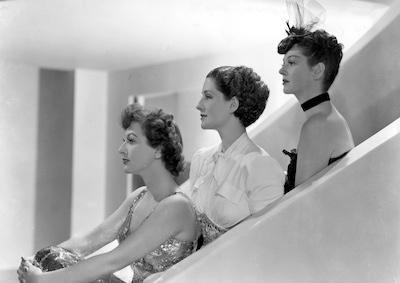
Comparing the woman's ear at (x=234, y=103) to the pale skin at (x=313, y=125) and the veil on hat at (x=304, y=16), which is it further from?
the veil on hat at (x=304, y=16)

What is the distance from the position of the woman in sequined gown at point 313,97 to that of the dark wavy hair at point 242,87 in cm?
10

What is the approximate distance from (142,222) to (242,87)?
1.84ft

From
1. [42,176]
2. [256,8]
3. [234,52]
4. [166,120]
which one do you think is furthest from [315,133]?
[42,176]

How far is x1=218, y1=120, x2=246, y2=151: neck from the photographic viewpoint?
278cm

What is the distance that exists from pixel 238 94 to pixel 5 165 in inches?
67.9

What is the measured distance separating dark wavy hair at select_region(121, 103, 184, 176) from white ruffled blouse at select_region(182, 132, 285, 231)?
0.57ft

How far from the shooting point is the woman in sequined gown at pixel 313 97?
8.71 feet

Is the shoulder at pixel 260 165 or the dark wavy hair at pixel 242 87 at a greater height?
the dark wavy hair at pixel 242 87

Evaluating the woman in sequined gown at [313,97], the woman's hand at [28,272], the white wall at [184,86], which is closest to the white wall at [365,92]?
the woman in sequined gown at [313,97]

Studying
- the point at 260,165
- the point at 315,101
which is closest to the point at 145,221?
the point at 260,165

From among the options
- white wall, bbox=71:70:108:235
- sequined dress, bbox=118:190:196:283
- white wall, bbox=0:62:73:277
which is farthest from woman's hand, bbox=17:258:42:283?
white wall, bbox=71:70:108:235

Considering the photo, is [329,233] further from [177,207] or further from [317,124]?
[177,207]

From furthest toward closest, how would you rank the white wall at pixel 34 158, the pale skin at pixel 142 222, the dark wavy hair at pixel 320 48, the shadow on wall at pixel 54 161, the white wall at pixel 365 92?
the shadow on wall at pixel 54 161 → the white wall at pixel 34 158 → the white wall at pixel 365 92 → the dark wavy hair at pixel 320 48 → the pale skin at pixel 142 222

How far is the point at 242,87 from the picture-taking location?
108 inches
